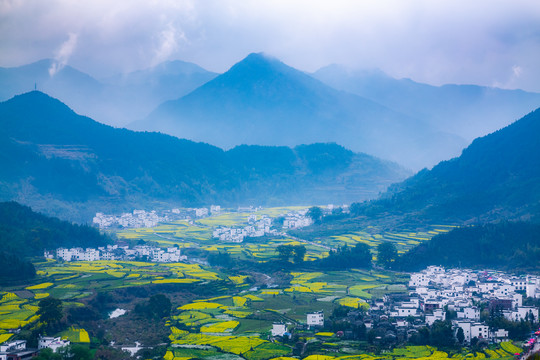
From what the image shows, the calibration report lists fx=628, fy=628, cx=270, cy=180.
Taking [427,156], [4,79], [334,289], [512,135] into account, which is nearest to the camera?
[334,289]

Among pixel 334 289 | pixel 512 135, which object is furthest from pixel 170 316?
pixel 512 135

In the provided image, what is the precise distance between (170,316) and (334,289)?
11.0m

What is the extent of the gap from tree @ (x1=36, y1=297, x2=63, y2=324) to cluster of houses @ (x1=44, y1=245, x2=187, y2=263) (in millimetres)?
19965

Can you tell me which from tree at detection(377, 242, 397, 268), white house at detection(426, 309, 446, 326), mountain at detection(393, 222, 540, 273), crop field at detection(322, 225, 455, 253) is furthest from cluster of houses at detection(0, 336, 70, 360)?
crop field at detection(322, 225, 455, 253)

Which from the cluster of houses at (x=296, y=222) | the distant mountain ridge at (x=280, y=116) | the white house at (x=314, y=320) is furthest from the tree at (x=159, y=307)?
the distant mountain ridge at (x=280, y=116)

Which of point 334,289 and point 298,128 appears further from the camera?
point 298,128

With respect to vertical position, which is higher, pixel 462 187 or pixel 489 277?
pixel 462 187

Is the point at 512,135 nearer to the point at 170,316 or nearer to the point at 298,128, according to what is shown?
the point at 170,316

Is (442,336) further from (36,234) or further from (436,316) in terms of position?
Answer: (36,234)

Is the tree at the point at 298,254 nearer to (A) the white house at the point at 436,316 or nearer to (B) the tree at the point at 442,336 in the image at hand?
(A) the white house at the point at 436,316

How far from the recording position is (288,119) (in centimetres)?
18062

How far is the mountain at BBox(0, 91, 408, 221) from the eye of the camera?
8488 cm

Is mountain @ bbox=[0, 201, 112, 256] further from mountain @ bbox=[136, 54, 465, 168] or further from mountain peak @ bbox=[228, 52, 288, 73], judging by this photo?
mountain peak @ bbox=[228, 52, 288, 73]

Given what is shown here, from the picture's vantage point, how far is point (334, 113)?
183875 mm
